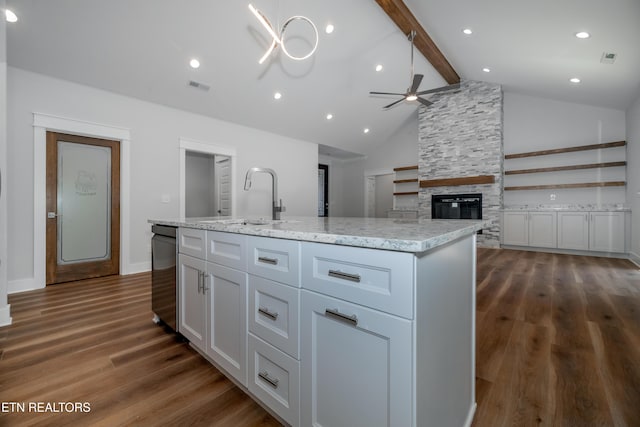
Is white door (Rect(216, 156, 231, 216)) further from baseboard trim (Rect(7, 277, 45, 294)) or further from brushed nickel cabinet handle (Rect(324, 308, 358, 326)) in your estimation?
brushed nickel cabinet handle (Rect(324, 308, 358, 326))

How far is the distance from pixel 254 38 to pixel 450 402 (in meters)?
4.39

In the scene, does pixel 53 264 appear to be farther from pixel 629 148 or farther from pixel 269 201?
pixel 629 148

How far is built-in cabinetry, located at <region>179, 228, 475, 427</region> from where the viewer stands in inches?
31.8

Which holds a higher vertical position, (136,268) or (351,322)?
(351,322)

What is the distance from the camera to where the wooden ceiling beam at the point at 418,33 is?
12.6 ft

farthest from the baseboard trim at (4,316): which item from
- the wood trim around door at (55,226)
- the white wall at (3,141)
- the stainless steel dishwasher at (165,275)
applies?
the wood trim around door at (55,226)

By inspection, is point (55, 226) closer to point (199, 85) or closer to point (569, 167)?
point (199, 85)

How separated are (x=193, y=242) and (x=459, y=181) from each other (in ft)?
20.2

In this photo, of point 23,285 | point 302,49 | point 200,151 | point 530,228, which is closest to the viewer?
point 23,285

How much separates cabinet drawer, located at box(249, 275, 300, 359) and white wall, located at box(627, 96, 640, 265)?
5970 mm

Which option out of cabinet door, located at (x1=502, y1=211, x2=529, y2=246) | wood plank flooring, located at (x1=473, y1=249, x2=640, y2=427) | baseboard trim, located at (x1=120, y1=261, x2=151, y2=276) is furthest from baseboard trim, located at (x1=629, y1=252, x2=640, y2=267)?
baseboard trim, located at (x1=120, y1=261, x2=151, y2=276)

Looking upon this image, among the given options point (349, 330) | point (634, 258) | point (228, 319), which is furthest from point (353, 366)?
point (634, 258)

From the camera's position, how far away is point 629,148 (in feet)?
15.7

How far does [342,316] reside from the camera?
36.7 inches
